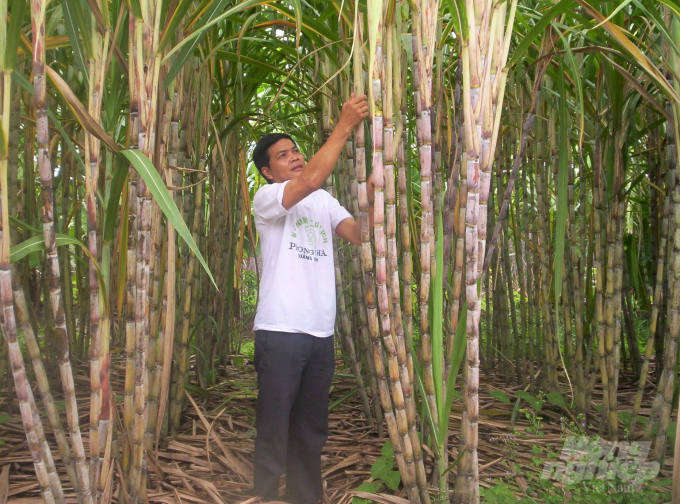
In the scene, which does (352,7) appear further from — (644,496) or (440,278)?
(644,496)

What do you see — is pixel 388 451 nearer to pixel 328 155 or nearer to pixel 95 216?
pixel 328 155

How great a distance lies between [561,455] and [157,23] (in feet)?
3.77

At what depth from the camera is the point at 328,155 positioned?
3.54 ft

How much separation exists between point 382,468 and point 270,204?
587 millimetres

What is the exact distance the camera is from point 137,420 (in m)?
0.92

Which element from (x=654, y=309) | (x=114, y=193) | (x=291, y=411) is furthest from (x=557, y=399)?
(x=114, y=193)

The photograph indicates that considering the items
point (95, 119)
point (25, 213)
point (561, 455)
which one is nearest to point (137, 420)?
point (95, 119)

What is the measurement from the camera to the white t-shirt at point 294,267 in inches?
47.8

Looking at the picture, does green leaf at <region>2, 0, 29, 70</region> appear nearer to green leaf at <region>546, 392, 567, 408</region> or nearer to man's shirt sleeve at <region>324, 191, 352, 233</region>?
man's shirt sleeve at <region>324, 191, 352, 233</region>

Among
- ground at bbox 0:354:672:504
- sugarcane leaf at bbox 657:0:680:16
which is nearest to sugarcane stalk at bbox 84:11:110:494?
ground at bbox 0:354:672:504

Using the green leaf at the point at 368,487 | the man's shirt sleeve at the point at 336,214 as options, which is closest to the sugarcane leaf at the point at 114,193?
the man's shirt sleeve at the point at 336,214

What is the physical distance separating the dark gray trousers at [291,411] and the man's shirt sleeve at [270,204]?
0.24m

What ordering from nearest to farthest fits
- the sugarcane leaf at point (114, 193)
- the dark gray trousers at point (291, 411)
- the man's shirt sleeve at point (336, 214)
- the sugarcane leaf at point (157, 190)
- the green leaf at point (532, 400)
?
the sugarcane leaf at point (157, 190), the sugarcane leaf at point (114, 193), the dark gray trousers at point (291, 411), the man's shirt sleeve at point (336, 214), the green leaf at point (532, 400)

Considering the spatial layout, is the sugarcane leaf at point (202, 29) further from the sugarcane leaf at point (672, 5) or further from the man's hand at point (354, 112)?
the sugarcane leaf at point (672, 5)
